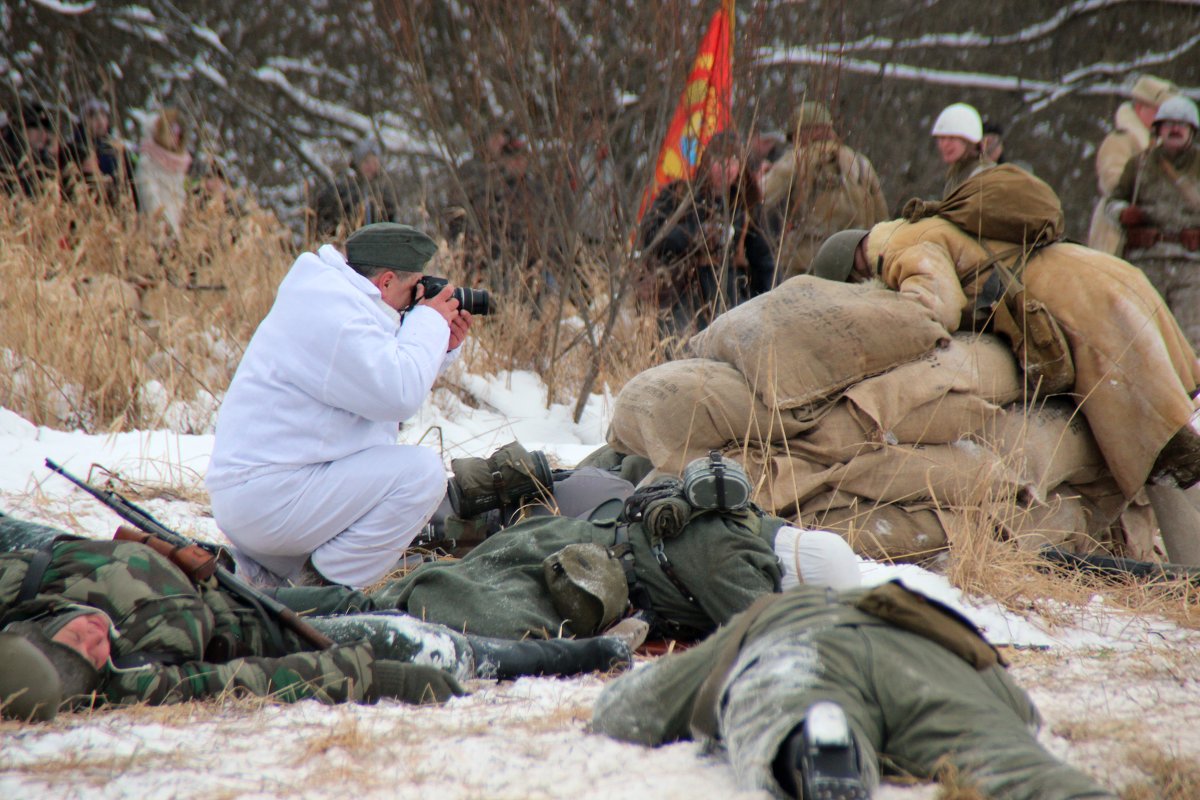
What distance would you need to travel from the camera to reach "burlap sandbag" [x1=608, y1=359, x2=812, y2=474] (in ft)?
12.2

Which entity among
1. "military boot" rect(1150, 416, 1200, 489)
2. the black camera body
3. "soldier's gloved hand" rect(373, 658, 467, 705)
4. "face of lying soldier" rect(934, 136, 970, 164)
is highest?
"face of lying soldier" rect(934, 136, 970, 164)

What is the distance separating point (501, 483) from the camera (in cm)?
366

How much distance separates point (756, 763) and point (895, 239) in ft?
9.22

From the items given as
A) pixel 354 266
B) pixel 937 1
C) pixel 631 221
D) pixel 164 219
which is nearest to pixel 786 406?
A: pixel 354 266

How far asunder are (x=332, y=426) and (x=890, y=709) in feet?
6.72

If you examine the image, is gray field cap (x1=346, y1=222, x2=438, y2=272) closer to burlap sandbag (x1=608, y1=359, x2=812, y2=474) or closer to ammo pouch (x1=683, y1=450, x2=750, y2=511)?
burlap sandbag (x1=608, y1=359, x2=812, y2=474)

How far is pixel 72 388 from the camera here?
5117 millimetres

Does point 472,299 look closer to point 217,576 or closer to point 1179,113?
point 217,576

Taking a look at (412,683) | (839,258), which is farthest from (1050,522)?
(412,683)

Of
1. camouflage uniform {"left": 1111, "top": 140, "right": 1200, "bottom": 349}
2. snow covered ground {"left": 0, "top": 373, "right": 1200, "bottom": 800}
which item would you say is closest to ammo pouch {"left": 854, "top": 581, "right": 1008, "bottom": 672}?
snow covered ground {"left": 0, "top": 373, "right": 1200, "bottom": 800}

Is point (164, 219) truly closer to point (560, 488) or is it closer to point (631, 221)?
point (631, 221)

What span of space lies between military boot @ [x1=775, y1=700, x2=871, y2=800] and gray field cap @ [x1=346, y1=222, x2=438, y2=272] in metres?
2.21

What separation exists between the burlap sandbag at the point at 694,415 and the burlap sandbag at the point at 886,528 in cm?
31

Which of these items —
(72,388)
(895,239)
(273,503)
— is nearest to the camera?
(273,503)
